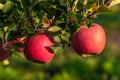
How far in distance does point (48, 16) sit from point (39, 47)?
4.9 inches

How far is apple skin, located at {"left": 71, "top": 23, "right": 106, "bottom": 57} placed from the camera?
156 centimetres

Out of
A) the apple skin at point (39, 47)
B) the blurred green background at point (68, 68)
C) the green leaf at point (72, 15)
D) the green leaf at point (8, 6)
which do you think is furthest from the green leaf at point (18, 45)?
the blurred green background at point (68, 68)

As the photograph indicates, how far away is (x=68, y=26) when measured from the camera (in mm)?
1592

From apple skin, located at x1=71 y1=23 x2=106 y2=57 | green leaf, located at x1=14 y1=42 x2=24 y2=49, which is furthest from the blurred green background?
apple skin, located at x1=71 y1=23 x2=106 y2=57

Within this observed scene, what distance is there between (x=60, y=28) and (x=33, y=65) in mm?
5800

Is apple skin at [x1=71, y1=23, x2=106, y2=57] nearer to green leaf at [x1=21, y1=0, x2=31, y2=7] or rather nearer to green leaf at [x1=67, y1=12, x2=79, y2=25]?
green leaf at [x1=67, y1=12, x2=79, y2=25]

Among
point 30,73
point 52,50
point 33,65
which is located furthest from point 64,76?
point 52,50

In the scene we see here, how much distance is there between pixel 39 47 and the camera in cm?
163

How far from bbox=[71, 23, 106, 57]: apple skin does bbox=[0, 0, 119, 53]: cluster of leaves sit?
0.03m

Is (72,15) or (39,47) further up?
(72,15)

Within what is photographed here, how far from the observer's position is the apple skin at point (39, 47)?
161 centimetres

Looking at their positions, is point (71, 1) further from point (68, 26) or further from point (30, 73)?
point (30, 73)

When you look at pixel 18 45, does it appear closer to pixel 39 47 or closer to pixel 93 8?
pixel 39 47

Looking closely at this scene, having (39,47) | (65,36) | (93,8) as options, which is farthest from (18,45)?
(93,8)
